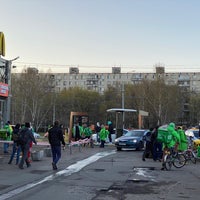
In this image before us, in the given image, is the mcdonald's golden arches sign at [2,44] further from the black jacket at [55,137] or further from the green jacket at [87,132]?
the black jacket at [55,137]

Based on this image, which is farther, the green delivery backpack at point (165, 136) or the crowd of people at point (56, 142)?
the green delivery backpack at point (165, 136)

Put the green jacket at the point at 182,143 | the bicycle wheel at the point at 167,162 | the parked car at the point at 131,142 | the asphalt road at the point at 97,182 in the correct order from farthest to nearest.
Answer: the parked car at the point at 131,142 < the green jacket at the point at 182,143 < the bicycle wheel at the point at 167,162 < the asphalt road at the point at 97,182

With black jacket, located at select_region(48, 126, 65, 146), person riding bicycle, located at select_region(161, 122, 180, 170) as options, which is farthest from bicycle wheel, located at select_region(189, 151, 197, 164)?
black jacket, located at select_region(48, 126, 65, 146)

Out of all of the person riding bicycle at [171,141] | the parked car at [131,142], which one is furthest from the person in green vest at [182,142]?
the parked car at [131,142]

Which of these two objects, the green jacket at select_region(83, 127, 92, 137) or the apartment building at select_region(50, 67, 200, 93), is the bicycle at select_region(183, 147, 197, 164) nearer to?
the green jacket at select_region(83, 127, 92, 137)

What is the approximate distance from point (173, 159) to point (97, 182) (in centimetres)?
513

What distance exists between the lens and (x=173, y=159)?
16.2m

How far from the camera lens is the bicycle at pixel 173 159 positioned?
15.9 meters

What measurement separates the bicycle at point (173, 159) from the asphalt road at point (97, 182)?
270 millimetres

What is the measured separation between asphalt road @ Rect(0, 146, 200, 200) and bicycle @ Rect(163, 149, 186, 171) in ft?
0.88

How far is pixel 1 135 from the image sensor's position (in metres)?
22.9

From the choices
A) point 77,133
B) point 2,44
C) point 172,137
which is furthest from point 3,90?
point 172,137

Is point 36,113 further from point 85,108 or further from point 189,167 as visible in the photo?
point 189,167

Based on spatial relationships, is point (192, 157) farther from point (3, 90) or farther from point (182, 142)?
point (3, 90)
